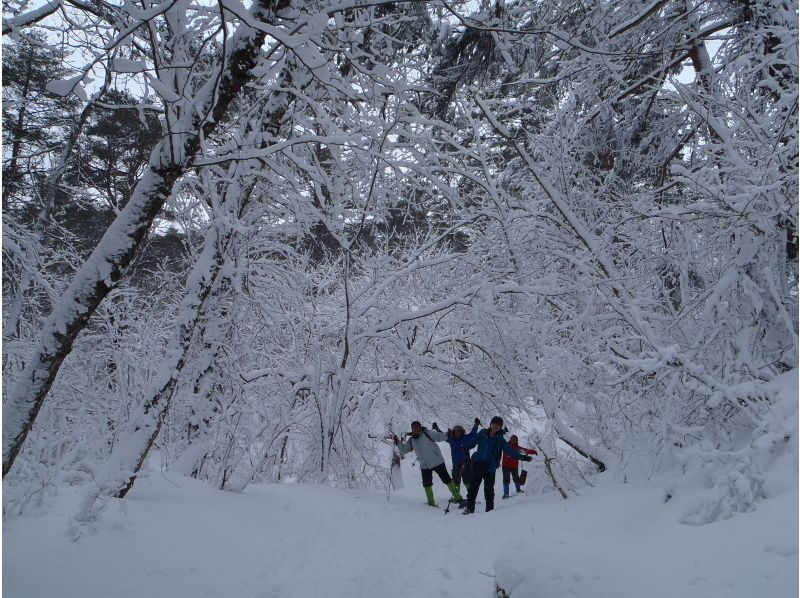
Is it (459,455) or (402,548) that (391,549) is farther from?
(459,455)

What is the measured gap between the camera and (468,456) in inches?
324

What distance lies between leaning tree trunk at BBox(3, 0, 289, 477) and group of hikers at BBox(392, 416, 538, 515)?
5.53 metres

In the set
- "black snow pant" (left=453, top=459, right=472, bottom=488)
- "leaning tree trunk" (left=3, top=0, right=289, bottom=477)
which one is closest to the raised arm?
"black snow pant" (left=453, top=459, right=472, bottom=488)

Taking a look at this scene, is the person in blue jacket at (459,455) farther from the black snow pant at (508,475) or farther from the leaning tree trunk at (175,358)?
the leaning tree trunk at (175,358)

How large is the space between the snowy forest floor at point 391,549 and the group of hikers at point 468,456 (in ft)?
1.87

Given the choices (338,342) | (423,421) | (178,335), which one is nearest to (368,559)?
(178,335)

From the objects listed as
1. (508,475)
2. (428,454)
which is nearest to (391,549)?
(428,454)

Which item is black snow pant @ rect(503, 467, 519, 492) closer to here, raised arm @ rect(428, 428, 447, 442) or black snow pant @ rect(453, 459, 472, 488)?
black snow pant @ rect(453, 459, 472, 488)

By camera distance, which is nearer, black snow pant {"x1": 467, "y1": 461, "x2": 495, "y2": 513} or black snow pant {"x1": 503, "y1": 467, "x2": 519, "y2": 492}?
black snow pant {"x1": 467, "y1": 461, "x2": 495, "y2": 513}

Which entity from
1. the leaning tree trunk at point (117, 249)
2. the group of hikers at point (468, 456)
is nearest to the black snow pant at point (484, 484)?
the group of hikers at point (468, 456)

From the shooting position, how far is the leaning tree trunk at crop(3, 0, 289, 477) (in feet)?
10.3

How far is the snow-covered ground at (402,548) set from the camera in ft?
9.30

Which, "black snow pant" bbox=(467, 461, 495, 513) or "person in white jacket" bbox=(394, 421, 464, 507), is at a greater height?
"person in white jacket" bbox=(394, 421, 464, 507)

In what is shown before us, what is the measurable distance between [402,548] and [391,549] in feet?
0.42
